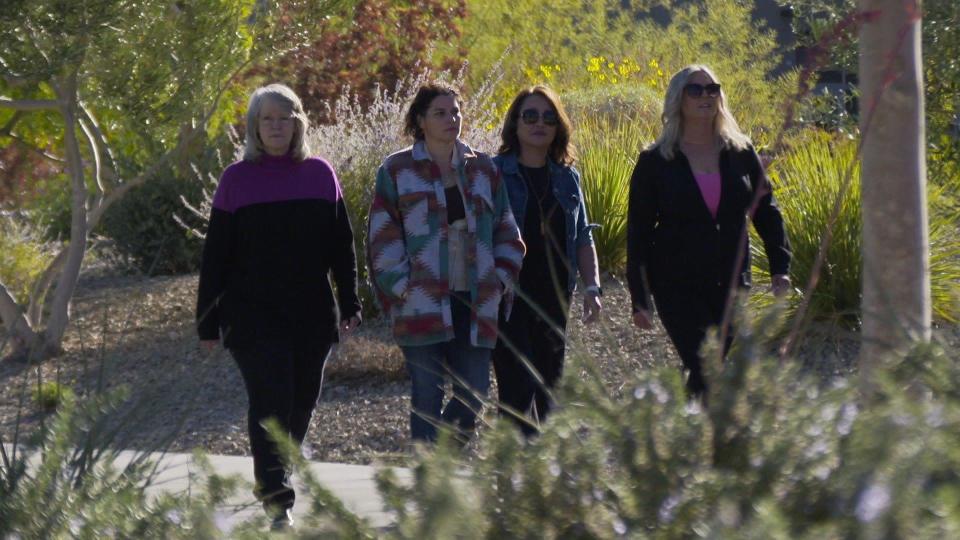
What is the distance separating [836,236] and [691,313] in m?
4.10

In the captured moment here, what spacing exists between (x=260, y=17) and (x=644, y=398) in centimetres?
961

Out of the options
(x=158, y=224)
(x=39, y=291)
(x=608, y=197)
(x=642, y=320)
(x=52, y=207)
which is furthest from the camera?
(x=52, y=207)

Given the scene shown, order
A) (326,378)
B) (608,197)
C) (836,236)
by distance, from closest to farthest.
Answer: (836,236) → (326,378) → (608,197)

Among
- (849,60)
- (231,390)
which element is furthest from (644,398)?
(231,390)

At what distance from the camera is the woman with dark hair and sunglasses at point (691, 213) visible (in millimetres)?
6055

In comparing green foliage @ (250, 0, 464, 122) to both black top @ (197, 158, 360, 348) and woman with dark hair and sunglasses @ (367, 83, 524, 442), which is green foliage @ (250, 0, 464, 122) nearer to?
woman with dark hair and sunglasses @ (367, 83, 524, 442)

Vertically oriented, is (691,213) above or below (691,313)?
above

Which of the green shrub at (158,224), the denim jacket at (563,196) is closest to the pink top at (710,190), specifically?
the denim jacket at (563,196)

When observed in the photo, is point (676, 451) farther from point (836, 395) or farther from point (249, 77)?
point (249, 77)

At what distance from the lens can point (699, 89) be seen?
6.14m

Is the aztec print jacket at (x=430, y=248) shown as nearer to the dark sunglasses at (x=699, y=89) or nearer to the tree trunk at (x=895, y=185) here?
the dark sunglasses at (x=699, y=89)

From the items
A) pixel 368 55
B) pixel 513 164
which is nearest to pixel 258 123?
pixel 513 164

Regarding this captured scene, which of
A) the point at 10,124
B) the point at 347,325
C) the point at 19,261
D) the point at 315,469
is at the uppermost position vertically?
the point at 10,124

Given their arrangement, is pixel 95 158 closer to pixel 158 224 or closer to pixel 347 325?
pixel 158 224
